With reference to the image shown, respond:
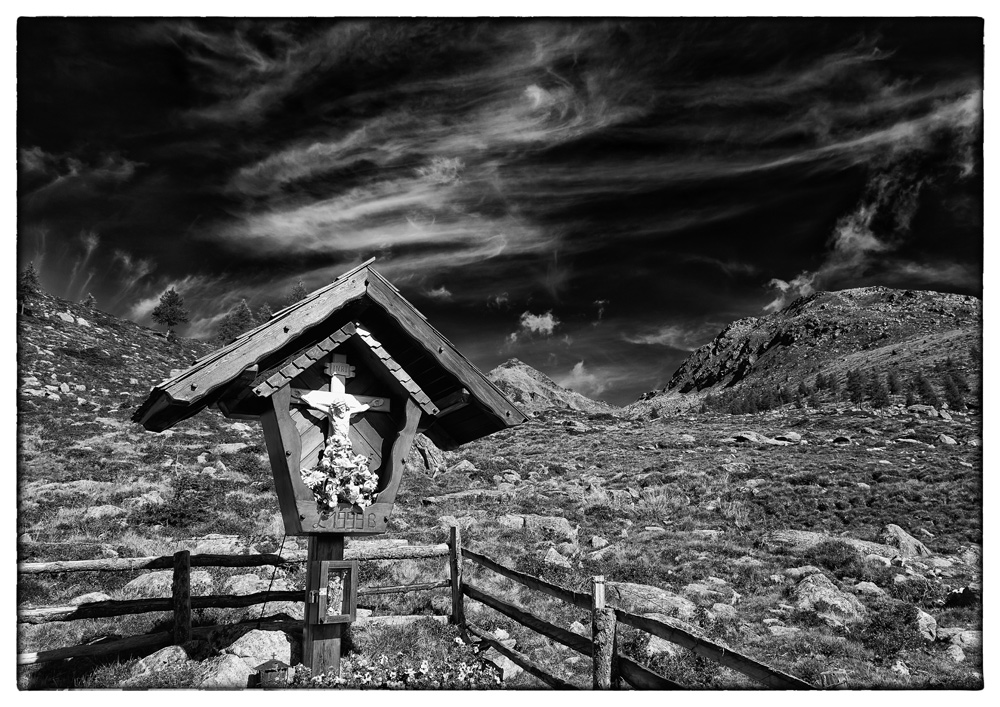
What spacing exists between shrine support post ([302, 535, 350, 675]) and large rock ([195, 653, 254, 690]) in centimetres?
76

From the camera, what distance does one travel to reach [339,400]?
460cm

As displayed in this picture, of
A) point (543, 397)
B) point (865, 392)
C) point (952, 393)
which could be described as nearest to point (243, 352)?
point (952, 393)

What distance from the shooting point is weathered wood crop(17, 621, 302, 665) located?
499cm

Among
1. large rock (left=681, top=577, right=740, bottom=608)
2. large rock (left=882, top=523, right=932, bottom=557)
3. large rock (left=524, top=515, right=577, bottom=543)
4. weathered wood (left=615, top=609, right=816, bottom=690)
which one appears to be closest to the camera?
weathered wood (left=615, top=609, right=816, bottom=690)

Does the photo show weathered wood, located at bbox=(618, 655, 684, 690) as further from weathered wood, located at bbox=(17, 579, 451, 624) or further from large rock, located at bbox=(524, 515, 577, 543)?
large rock, located at bbox=(524, 515, 577, 543)

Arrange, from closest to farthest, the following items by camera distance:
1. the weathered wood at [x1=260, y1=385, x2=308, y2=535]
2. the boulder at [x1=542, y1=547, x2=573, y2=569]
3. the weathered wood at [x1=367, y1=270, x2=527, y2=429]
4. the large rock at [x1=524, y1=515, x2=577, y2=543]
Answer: the weathered wood at [x1=260, y1=385, x2=308, y2=535], the weathered wood at [x1=367, y1=270, x2=527, y2=429], the boulder at [x1=542, y1=547, x2=573, y2=569], the large rock at [x1=524, y1=515, x2=577, y2=543]

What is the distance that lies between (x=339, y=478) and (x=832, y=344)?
42255 mm

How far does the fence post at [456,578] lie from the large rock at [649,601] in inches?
84.2

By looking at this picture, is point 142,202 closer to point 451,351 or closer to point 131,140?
point 131,140

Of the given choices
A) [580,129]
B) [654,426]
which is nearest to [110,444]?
[580,129]

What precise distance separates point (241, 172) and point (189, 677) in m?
5.96

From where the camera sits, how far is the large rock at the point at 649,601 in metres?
7.79

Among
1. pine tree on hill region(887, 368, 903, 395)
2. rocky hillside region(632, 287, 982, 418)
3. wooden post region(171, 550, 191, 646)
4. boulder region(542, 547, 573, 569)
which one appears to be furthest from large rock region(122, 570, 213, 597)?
pine tree on hill region(887, 368, 903, 395)

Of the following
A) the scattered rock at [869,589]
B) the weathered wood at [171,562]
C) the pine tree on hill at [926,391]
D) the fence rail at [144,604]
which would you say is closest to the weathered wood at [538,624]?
the weathered wood at [171,562]
